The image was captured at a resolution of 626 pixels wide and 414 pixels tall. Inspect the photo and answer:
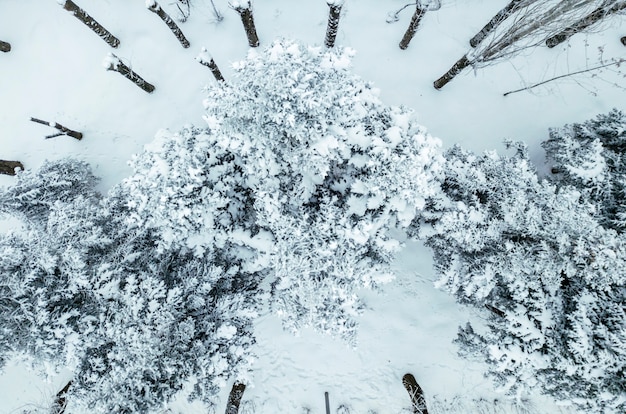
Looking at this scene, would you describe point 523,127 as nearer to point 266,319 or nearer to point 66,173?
→ point 266,319

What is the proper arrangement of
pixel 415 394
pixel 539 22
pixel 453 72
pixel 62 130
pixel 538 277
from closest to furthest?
pixel 538 277, pixel 539 22, pixel 415 394, pixel 453 72, pixel 62 130

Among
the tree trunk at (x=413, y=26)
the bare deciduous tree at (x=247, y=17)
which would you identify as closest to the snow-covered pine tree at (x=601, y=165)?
the tree trunk at (x=413, y=26)

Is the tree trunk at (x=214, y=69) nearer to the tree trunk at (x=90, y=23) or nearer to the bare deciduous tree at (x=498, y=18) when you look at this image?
the tree trunk at (x=90, y=23)

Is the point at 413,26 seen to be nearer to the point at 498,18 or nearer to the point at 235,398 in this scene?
the point at 498,18

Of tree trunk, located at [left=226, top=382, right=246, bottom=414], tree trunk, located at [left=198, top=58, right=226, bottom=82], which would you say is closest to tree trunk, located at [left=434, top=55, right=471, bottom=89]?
tree trunk, located at [left=198, top=58, right=226, bottom=82]

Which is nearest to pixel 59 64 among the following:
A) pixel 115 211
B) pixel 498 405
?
pixel 115 211

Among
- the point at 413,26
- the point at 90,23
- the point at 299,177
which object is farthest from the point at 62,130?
the point at 413,26

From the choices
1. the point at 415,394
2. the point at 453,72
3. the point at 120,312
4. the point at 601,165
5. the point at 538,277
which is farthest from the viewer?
the point at 453,72
